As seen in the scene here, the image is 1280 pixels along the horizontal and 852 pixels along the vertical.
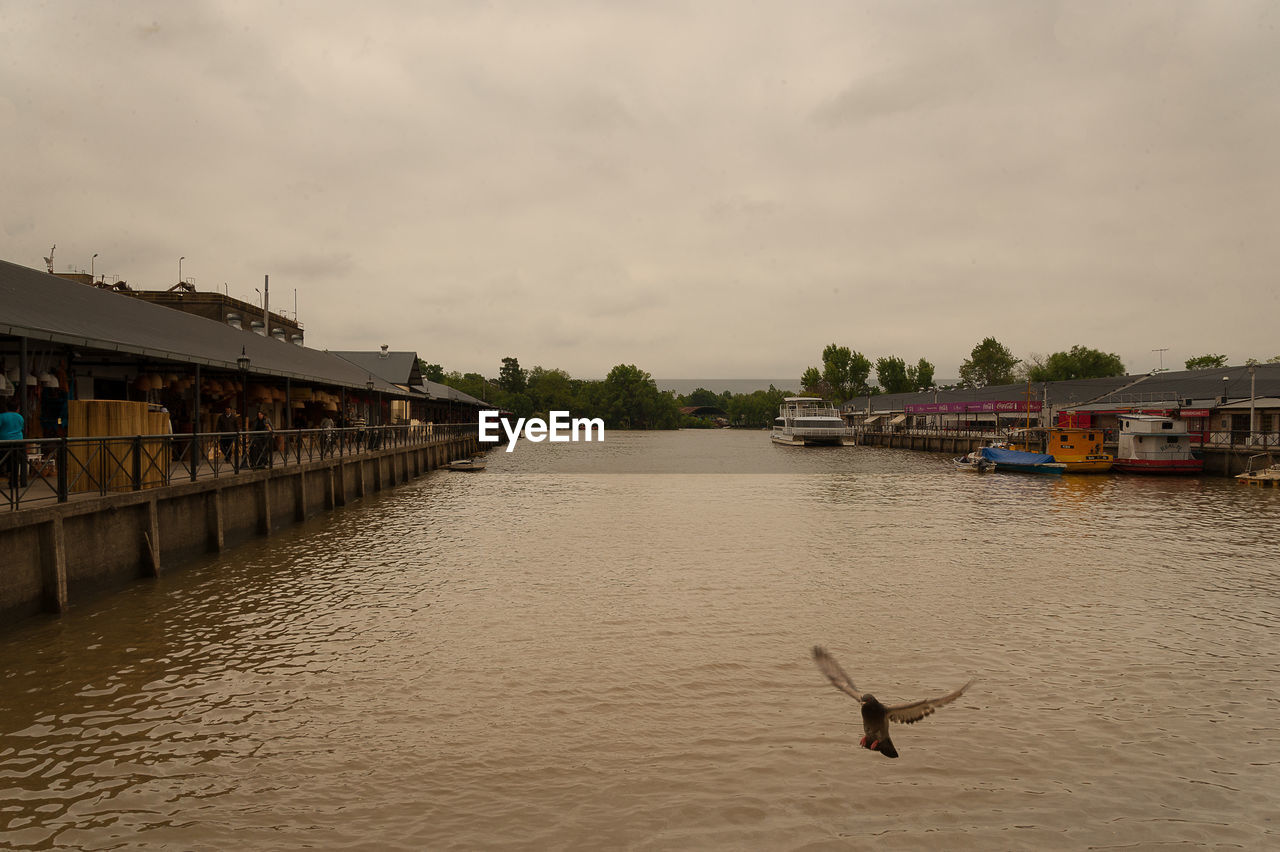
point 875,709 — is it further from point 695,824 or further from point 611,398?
point 611,398

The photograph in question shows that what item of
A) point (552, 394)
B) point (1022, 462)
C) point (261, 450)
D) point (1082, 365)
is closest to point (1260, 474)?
point (1022, 462)

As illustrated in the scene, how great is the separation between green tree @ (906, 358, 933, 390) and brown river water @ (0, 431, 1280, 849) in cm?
15206

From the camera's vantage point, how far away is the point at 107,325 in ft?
61.5

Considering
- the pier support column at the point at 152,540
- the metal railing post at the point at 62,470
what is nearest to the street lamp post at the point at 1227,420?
the pier support column at the point at 152,540

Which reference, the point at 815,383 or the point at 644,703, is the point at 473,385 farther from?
the point at 644,703

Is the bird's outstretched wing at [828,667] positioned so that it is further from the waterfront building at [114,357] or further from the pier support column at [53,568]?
the waterfront building at [114,357]

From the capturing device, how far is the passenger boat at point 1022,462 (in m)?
46.5

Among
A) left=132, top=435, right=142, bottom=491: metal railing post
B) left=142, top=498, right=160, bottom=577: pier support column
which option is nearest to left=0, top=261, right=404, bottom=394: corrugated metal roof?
left=132, top=435, right=142, bottom=491: metal railing post

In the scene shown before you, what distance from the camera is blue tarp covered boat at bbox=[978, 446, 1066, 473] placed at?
4650 centimetres

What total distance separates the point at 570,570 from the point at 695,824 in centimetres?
1154

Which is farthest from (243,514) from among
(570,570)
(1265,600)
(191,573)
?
(1265,600)

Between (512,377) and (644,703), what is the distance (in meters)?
172

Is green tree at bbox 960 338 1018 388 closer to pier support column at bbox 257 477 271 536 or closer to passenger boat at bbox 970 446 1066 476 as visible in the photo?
passenger boat at bbox 970 446 1066 476

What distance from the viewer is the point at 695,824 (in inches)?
282
